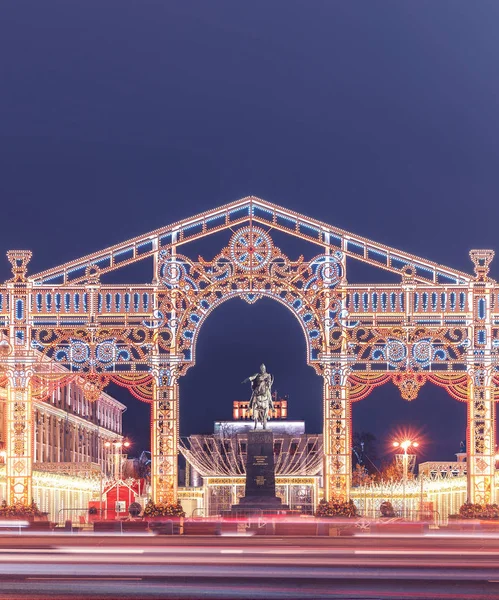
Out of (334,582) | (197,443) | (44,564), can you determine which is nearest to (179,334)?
(44,564)

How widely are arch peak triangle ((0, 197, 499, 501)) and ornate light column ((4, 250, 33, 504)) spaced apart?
0.04m

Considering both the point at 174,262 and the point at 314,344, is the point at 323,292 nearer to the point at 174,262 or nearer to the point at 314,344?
the point at 314,344

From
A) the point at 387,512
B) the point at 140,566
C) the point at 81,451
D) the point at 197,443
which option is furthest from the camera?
the point at 81,451

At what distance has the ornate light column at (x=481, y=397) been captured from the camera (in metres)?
50.2

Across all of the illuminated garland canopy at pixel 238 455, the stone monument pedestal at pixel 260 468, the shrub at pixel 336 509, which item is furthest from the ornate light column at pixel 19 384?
the illuminated garland canopy at pixel 238 455

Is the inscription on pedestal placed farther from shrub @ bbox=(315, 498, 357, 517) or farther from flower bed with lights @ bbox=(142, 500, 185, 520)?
flower bed with lights @ bbox=(142, 500, 185, 520)

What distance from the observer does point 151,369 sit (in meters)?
50.8

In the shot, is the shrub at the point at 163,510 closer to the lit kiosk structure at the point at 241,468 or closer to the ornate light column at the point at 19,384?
the ornate light column at the point at 19,384

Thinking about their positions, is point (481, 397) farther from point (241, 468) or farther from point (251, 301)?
point (241, 468)

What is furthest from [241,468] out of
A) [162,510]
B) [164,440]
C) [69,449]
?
[162,510]

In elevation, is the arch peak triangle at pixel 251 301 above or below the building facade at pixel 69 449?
above

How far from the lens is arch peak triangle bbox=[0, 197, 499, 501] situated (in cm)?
5047

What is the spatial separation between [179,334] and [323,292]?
6451 millimetres

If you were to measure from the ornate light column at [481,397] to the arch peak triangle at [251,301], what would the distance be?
4 cm
